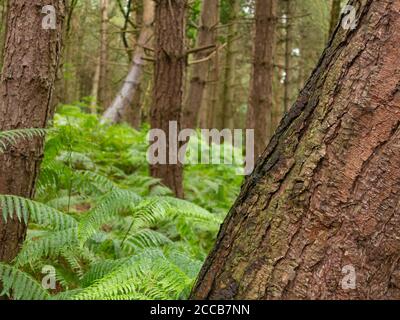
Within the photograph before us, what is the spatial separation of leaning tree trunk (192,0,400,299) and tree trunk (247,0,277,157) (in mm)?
6772

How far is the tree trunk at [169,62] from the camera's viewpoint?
20.6 feet

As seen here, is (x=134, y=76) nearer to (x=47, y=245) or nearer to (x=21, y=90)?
(x=21, y=90)

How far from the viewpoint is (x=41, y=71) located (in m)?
3.20

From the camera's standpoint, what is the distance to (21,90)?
3174mm

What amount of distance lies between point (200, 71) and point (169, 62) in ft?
14.3

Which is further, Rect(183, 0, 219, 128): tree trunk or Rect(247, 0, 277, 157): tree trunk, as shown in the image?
Rect(183, 0, 219, 128): tree trunk

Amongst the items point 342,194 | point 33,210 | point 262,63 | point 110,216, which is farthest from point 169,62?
point 342,194

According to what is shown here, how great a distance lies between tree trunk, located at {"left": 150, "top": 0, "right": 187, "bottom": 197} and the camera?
6.29 metres

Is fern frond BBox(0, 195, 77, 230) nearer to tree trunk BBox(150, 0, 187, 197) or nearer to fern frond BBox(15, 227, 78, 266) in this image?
fern frond BBox(15, 227, 78, 266)

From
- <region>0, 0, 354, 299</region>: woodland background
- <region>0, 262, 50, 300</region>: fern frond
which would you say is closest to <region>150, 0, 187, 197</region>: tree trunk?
<region>0, 0, 354, 299</region>: woodland background

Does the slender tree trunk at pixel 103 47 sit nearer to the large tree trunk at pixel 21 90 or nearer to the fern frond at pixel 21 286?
the large tree trunk at pixel 21 90

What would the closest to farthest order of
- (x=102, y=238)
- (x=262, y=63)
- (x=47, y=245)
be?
(x=47, y=245) → (x=102, y=238) → (x=262, y=63)
